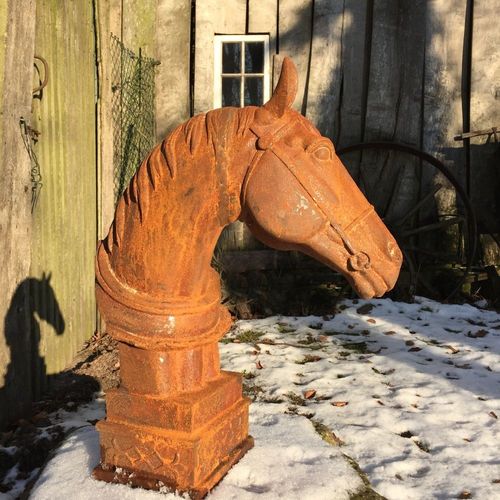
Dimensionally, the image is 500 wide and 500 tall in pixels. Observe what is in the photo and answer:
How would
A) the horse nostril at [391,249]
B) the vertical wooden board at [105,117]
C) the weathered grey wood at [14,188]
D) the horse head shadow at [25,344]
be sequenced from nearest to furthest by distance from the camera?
the horse nostril at [391,249] → the weathered grey wood at [14,188] → the horse head shadow at [25,344] → the vertical wooden board at [105,117]

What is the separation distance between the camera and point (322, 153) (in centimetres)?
151

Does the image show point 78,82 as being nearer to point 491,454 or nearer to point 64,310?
point 64,310

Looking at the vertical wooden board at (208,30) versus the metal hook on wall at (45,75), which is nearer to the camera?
the metal hook on wall at (45,75)

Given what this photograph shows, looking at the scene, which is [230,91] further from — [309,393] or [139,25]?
[309,393]

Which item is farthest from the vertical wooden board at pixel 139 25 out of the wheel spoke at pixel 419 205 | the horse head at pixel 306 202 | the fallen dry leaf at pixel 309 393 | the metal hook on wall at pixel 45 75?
the horse head at pixel 306 202

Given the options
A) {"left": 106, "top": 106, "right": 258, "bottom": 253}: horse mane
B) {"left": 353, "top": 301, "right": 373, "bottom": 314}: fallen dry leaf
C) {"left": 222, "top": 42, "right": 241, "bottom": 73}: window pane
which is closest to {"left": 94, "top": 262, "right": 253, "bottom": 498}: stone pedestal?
{"left": 106, "top": 106, "right": 258, "bottom": 253}: horse mane

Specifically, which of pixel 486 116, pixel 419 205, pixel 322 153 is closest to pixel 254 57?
pixel 419 205

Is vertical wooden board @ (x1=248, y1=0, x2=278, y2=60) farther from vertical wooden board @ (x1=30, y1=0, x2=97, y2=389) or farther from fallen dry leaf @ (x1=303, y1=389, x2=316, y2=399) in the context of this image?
fallen dry leaf @ (x1=303, y1=389, x2=316, y2=399)

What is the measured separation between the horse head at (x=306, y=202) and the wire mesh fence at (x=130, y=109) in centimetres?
359

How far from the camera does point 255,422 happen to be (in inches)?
98.0

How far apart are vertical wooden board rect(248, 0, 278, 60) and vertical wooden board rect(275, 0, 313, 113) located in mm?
67

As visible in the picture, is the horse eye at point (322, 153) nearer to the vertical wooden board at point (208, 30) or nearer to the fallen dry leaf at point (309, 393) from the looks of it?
the fallen dry leaf at point (309, 393)

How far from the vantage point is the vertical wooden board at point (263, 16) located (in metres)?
A: 5.74

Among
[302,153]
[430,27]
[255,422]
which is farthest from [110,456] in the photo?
[430,27]
